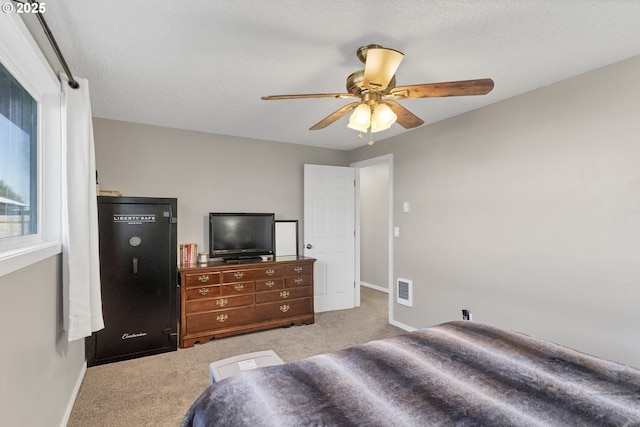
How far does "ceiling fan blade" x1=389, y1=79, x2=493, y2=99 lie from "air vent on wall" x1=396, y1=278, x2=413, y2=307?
249 cm

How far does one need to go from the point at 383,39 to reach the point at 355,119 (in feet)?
1.63

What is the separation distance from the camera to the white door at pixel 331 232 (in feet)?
14.7

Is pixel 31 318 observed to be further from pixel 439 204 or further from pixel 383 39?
pixel 439 204

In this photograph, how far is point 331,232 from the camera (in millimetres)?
4621

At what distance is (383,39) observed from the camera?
1878 mm

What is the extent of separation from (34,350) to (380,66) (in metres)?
2.23

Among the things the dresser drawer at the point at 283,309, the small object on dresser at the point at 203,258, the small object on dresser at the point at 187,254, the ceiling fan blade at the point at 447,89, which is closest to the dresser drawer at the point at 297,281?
the dresser drawer at the point at 283,309

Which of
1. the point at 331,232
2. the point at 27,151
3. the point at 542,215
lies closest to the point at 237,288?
the point at 331,232

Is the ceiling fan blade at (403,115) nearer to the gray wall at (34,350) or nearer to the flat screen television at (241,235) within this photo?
the gray wall at (34,350)

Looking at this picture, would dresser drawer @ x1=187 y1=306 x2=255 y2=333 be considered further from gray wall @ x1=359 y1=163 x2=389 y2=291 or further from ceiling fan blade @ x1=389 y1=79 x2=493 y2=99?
gray wall @ x1=359 y1=163 x2=389 y2=291

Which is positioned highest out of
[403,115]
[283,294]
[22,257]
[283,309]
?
[403,115]

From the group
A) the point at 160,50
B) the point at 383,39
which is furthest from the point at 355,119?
the point at 160,50

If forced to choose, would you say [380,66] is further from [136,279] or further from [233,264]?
[136,279]

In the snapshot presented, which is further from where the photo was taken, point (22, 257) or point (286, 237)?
→ point (286, 237)
